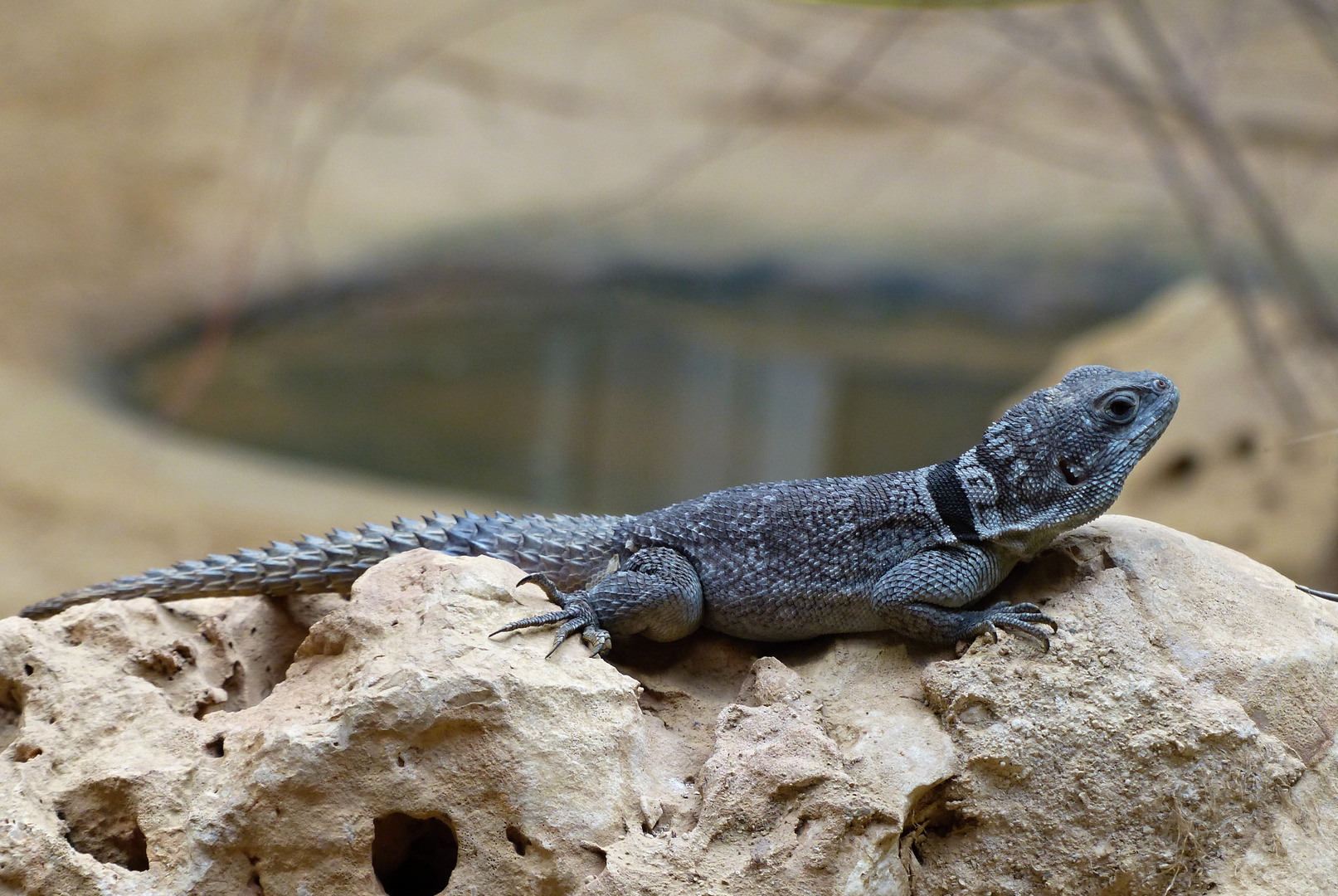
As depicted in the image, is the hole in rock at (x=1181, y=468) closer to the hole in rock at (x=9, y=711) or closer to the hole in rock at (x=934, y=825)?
the hole in rock at (x=934, y=825)

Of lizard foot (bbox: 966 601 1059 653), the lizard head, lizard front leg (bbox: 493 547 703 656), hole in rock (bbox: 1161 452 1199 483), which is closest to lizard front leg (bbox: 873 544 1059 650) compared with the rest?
lizard foot (bbox: 966 601 1059 653)

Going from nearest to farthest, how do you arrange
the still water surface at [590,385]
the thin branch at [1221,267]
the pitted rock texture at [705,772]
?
the pitted rock texture at [705,772], the thin branch at [1221,267], the still water surface at [590,385]

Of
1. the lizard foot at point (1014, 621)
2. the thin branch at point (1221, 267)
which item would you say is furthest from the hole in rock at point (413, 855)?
the thin branch at point (1221, 267)

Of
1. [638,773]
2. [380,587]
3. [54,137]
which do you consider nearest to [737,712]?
[638,773]

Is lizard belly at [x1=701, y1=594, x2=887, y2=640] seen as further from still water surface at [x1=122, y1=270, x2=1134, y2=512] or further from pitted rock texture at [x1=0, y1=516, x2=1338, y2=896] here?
still water surface at [x1=122, y1=270, x2=1134, y2=512]

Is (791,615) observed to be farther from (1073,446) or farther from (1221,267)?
(1221,267)

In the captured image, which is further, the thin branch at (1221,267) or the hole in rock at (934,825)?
the thin branch at (1221,267)

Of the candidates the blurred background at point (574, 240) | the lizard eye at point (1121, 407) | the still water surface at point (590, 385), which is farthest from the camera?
the still water surface at point (590, 385)
